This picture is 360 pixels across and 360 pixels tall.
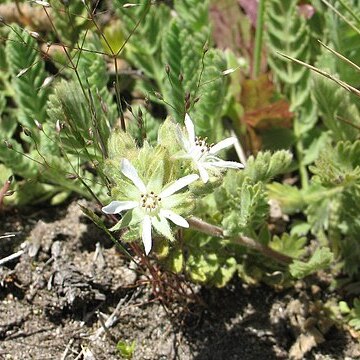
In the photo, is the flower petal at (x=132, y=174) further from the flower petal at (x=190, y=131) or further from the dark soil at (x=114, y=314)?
the dark soil at (x=114, y=314)

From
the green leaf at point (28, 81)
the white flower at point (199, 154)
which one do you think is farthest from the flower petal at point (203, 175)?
the green leaf at point (28, 81)

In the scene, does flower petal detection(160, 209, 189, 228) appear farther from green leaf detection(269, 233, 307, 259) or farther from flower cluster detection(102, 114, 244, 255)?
green leaf detection(269, 233, 307, 259)

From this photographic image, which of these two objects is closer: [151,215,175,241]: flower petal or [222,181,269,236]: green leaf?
[151,215,175,241]: flower petal

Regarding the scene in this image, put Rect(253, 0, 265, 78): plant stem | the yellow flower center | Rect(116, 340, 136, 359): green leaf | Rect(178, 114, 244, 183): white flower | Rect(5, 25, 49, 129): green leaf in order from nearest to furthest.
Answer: the yellow flower center < Rect(178, 114, 244, 183): white flower < Rect(116, 340, 136, 359): green leaf < Rect(5, 25, 49, 129): green leaf < Rect(253, 0, 265, 78): plant stem

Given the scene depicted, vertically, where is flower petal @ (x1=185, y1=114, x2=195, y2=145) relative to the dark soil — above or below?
above

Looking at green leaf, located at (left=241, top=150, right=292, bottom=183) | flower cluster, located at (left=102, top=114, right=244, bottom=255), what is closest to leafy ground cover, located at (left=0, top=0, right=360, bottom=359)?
green leaf, located at (left=241, top=150, right=292, bottom=183)

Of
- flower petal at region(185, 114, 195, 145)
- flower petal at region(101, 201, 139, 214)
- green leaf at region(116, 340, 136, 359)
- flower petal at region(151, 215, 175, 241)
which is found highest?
flower petal at region(185, 114, 195, 145)
